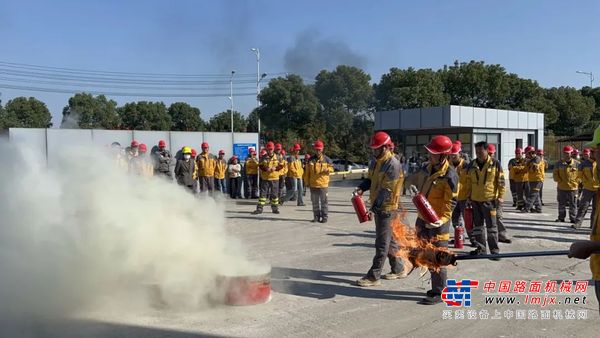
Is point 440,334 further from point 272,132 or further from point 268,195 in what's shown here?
point 272,132

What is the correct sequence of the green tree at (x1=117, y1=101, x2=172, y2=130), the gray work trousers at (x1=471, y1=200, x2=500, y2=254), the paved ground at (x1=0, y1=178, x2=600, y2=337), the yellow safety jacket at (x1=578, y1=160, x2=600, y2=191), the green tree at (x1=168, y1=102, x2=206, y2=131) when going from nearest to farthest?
the paved ground at (x1=0, y1=178, x2=600, y2=337)
the gray work trousers at (x1=471, y1=200, x2=500, y2=254)
the yellow safety jacket at (x1=578, y1=160, x2=600, y2=191)
the green tree at (x1=117, y1=101, x2=172, y2=130)
the green tree at (x1=168, y1=102, x2=206, y2=131)

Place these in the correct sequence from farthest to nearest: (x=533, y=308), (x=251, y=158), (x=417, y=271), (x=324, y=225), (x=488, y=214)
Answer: (x=251, y=158), (x=324, y=225), (x=488, y=214), (x=417, y=271), (x=533, y=308)

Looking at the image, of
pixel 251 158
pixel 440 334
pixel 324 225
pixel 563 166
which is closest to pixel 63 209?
pixel 440 334

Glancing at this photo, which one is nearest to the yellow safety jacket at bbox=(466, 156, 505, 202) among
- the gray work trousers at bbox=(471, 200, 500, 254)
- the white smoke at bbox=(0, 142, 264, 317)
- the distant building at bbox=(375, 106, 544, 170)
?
the gray work trousers at bbox=(471, 200, 500, 254)

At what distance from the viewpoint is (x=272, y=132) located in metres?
47.4

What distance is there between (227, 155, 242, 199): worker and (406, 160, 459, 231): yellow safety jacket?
1227cm

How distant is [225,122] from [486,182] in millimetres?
63497

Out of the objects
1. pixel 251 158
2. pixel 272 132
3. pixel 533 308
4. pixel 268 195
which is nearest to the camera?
pixel 533 308

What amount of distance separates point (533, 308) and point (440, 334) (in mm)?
1532

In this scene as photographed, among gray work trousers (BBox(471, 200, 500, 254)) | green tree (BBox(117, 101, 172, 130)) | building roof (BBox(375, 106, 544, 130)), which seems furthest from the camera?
green tree (BBox(117, 101, 172, 130))

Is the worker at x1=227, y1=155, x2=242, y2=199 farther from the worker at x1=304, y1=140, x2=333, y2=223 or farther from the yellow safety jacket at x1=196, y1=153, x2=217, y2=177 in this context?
the worker at x1=304, y1=140, x2=333, y2=223

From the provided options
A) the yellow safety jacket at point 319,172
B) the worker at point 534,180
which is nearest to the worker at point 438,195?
the yellow safety jacket at point 319,172

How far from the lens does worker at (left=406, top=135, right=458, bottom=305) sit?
5.87 metres

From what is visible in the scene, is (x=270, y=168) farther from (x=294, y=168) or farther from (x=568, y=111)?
(x=568, y=111)
